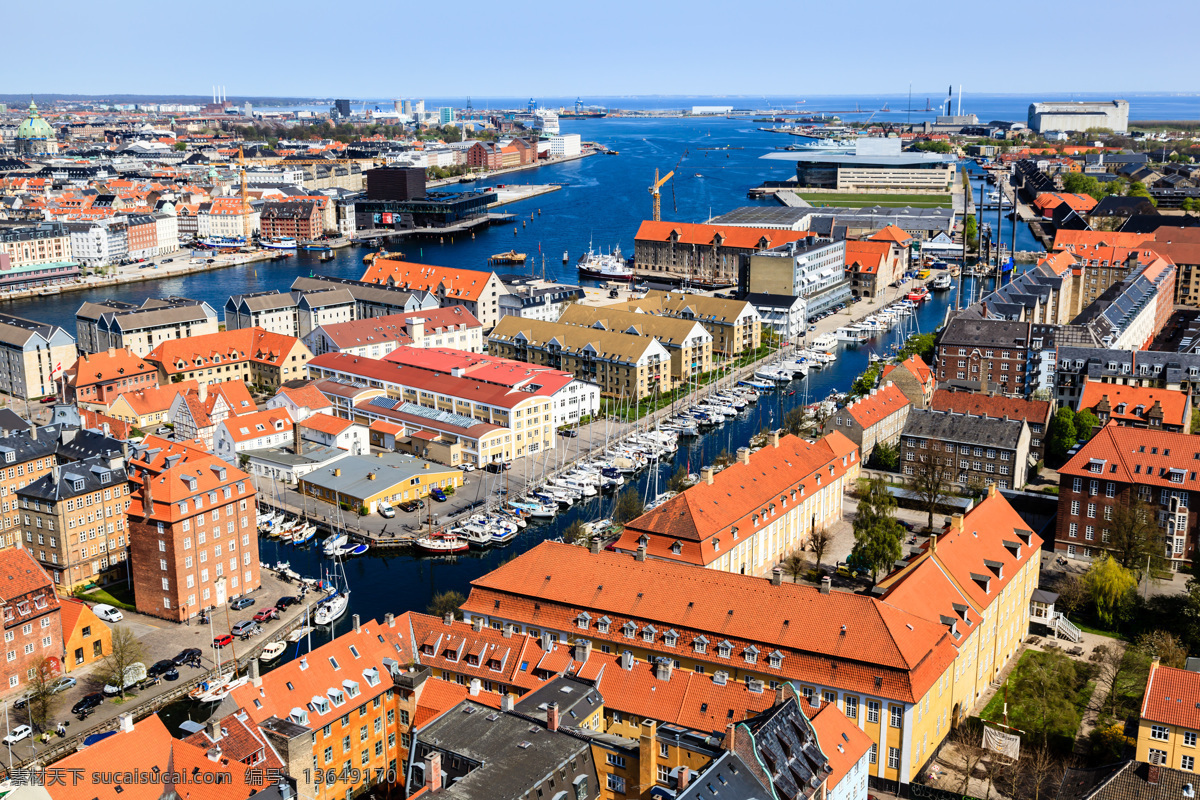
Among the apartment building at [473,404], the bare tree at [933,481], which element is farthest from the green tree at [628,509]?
the bare tree at [933,481]

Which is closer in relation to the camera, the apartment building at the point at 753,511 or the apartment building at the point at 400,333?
the apartment building at the point at 753,511

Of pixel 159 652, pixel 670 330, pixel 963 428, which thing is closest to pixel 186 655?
pixel 159 652

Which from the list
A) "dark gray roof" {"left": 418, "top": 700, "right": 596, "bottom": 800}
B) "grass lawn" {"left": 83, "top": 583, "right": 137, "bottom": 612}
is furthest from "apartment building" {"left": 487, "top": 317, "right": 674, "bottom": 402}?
"dark gray roof" {"left": 418, "top": 700, "right": 596, "bottom": 800}

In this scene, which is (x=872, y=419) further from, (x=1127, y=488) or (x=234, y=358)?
(x=234, y=358)

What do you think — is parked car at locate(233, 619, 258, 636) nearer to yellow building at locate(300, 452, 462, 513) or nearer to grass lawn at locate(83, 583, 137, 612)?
grass lawn at locate(83, 583, 137, 612)

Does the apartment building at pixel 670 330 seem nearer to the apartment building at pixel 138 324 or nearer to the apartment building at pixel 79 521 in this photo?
the apartment building at pixel 138 324

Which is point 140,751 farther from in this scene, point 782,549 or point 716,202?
point 716,202
